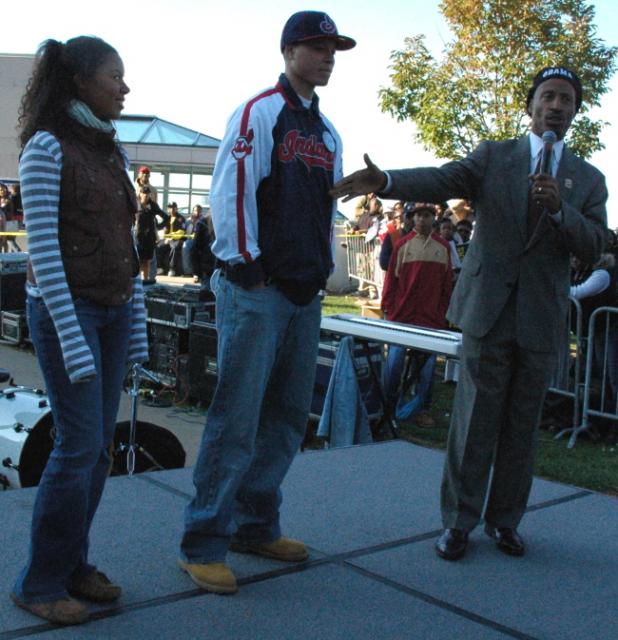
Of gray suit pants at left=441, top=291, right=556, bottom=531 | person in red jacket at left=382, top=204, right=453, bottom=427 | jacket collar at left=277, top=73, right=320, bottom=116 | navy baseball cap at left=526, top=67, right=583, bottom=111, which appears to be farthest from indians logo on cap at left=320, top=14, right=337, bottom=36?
person in red jacket at left=382, top=204, right=453, bottom=427

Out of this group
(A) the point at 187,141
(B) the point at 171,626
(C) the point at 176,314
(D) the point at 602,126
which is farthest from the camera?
(A) the point at 187,141

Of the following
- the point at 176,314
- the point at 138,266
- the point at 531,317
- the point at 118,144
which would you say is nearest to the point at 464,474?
the point at 531,317

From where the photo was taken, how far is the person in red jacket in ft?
27.1

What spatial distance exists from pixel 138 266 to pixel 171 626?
1206 mm

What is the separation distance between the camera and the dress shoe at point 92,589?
3.05m

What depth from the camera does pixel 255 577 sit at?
135 inches

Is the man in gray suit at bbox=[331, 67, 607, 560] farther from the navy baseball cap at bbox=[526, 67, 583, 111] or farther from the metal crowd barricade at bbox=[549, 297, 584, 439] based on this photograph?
the metal crowd barricade at bbox=[549, 297, 584, 439]

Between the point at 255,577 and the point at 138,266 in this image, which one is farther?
the point at 255,577

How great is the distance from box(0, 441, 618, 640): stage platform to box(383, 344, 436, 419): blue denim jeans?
2.95m

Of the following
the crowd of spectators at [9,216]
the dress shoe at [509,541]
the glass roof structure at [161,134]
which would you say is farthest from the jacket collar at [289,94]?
the glass roof structure at [161,134]

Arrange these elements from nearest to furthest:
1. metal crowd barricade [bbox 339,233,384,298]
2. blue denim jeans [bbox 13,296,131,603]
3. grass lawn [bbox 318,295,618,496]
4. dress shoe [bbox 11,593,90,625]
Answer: blue denim jeans [bbox 13,296,131,603] → dress shoe [bbox 11,593,90,625] → grass lawn [bbox 318,295,618,496] → metal crowd barricade [bbox 339,233,384,298]

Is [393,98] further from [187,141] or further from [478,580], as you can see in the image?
[478,580]

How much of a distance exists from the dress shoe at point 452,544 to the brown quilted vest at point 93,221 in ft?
5.90

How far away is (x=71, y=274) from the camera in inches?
109
